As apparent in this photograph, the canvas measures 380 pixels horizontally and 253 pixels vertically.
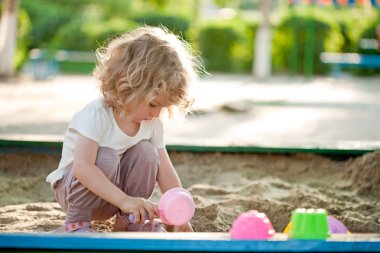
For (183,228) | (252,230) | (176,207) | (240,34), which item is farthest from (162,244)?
(240,34)

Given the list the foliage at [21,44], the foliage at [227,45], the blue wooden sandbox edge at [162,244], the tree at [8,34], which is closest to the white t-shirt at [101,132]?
the blue wooden sandbox edge at [162,244]

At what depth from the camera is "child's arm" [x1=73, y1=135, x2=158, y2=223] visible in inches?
88.1

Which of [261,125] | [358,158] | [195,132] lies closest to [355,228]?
[358,158]

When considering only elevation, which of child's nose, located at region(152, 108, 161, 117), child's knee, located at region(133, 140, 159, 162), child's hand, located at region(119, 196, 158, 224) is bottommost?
child's hand, located at region(119, 196, 158, 224)

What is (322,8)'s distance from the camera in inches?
752

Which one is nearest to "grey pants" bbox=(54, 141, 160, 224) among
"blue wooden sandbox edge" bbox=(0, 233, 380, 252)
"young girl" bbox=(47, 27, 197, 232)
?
"young girl" bbox=(47, 27, 197, 232)

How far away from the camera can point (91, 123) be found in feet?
7.62

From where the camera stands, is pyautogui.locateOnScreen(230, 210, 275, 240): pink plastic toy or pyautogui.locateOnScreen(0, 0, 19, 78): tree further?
pyautogui.locateOnScreen(0, 0, 19, 78): tree

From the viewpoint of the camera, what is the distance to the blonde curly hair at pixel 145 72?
2270 mm

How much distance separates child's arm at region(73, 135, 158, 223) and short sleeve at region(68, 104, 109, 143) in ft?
0.07

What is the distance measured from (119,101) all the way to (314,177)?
160 cm

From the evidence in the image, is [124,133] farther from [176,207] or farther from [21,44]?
[21,44]

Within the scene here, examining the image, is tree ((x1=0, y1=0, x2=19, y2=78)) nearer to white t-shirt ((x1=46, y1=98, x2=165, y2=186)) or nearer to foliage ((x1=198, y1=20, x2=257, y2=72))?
foliage ((x1=198, y1=20, x2=257, y2=72))

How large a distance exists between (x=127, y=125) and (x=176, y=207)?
1.26 feet
